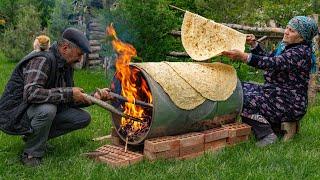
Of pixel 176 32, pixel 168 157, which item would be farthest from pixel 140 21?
pixel 168 157

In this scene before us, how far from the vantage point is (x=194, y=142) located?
219 inches

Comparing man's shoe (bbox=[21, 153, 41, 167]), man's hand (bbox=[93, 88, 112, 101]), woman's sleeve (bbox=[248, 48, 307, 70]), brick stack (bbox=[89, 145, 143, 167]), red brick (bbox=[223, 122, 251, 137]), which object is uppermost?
woman's sleeve (bbox=[248, 48, 307, 70])

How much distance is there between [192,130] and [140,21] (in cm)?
460

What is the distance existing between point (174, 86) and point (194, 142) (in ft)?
2.14

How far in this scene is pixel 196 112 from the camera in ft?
18.4

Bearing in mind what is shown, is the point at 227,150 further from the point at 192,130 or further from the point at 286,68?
the point at 286,68

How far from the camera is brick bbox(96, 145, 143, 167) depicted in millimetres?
5121

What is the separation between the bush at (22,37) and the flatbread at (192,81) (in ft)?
38.9

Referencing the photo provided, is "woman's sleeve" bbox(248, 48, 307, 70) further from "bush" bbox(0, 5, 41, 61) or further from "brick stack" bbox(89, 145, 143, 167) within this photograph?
"bush" bbox(0, 5, 41, 61)

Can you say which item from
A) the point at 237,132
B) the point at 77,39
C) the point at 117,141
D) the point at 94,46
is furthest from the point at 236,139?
the point at 94,46

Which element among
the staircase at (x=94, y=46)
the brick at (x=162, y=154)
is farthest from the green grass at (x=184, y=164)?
the staircase at (x=94, y=46)

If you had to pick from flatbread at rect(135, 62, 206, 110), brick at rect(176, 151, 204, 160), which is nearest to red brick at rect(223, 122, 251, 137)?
brick at rect(176, 151, 204, 160)

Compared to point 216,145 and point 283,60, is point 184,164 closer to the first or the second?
point 216,145

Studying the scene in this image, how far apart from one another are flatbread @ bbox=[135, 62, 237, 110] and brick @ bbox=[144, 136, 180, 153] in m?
0.36
